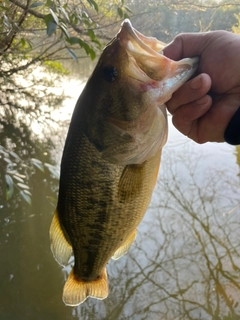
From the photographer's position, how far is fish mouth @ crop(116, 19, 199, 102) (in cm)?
92

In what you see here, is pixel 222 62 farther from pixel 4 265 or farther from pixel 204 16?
pixel 204 16

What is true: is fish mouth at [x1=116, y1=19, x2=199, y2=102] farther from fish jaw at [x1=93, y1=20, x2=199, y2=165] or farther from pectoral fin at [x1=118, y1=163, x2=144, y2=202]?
pectoral fin at [x1=118, y1=163, x2=144, y2=202]

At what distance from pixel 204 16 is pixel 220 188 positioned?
236 cm

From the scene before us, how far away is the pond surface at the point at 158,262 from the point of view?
109 inches

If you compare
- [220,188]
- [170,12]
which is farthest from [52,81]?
[220,188]

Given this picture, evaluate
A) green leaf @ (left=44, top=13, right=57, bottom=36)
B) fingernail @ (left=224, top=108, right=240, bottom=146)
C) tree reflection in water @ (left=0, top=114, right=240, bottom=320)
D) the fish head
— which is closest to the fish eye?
the fish head

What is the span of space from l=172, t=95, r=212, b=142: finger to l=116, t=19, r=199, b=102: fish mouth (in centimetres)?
17

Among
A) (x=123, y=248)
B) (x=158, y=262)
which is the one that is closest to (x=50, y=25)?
(x=123, y=248)

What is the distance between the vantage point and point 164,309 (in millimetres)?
2801

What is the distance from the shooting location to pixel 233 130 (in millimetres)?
1218

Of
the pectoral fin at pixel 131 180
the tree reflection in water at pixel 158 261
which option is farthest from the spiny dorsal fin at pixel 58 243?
the tree reflection in water at pixel 158 261

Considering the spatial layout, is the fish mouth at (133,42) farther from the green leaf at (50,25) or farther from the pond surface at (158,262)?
the pond surface at (158,262)

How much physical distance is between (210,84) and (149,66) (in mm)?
217

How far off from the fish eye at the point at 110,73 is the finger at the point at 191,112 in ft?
0.98
